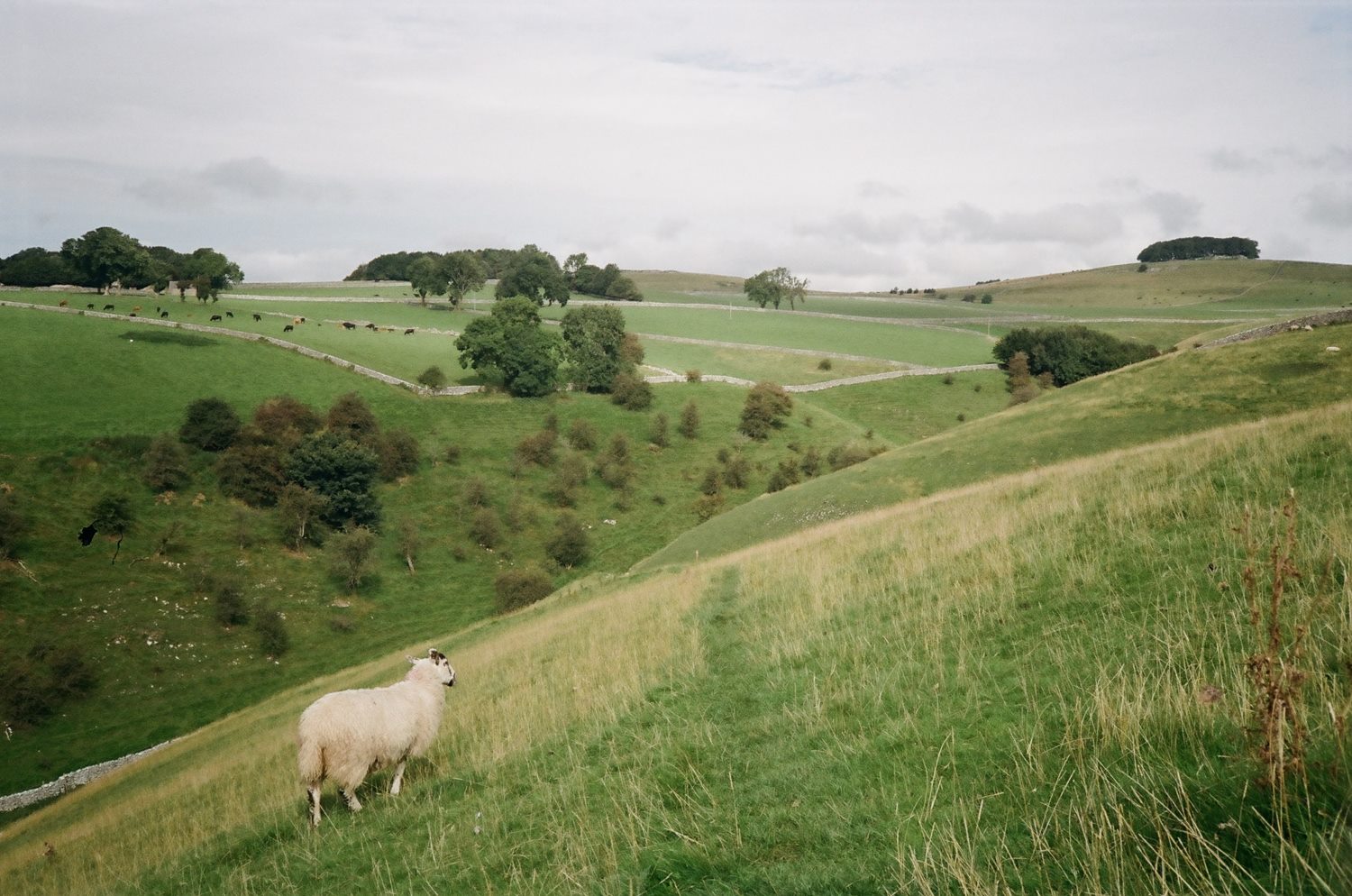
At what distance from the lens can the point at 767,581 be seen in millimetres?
20031

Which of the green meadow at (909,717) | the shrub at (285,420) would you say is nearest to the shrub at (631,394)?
the shrub at (285,420)

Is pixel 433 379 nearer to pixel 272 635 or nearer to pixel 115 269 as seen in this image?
pixel 272 635

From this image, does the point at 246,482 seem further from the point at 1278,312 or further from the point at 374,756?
the point at 1278,312

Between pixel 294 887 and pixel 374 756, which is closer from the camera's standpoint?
pixel 294 887

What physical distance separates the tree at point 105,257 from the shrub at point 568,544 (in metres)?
105

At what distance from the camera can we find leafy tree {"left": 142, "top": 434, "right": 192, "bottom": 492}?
244ft

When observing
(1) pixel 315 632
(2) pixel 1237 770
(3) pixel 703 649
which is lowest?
(1) pixel 315 632

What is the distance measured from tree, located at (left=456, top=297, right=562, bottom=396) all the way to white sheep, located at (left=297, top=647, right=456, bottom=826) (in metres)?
102

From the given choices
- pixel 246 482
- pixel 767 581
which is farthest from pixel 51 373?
pixel 767 581

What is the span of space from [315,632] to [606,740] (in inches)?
2516

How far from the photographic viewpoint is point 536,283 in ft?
586

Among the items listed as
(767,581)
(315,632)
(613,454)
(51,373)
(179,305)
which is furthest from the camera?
(179,305)

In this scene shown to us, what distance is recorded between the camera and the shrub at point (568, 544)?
8056cm

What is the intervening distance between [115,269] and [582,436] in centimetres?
9501
